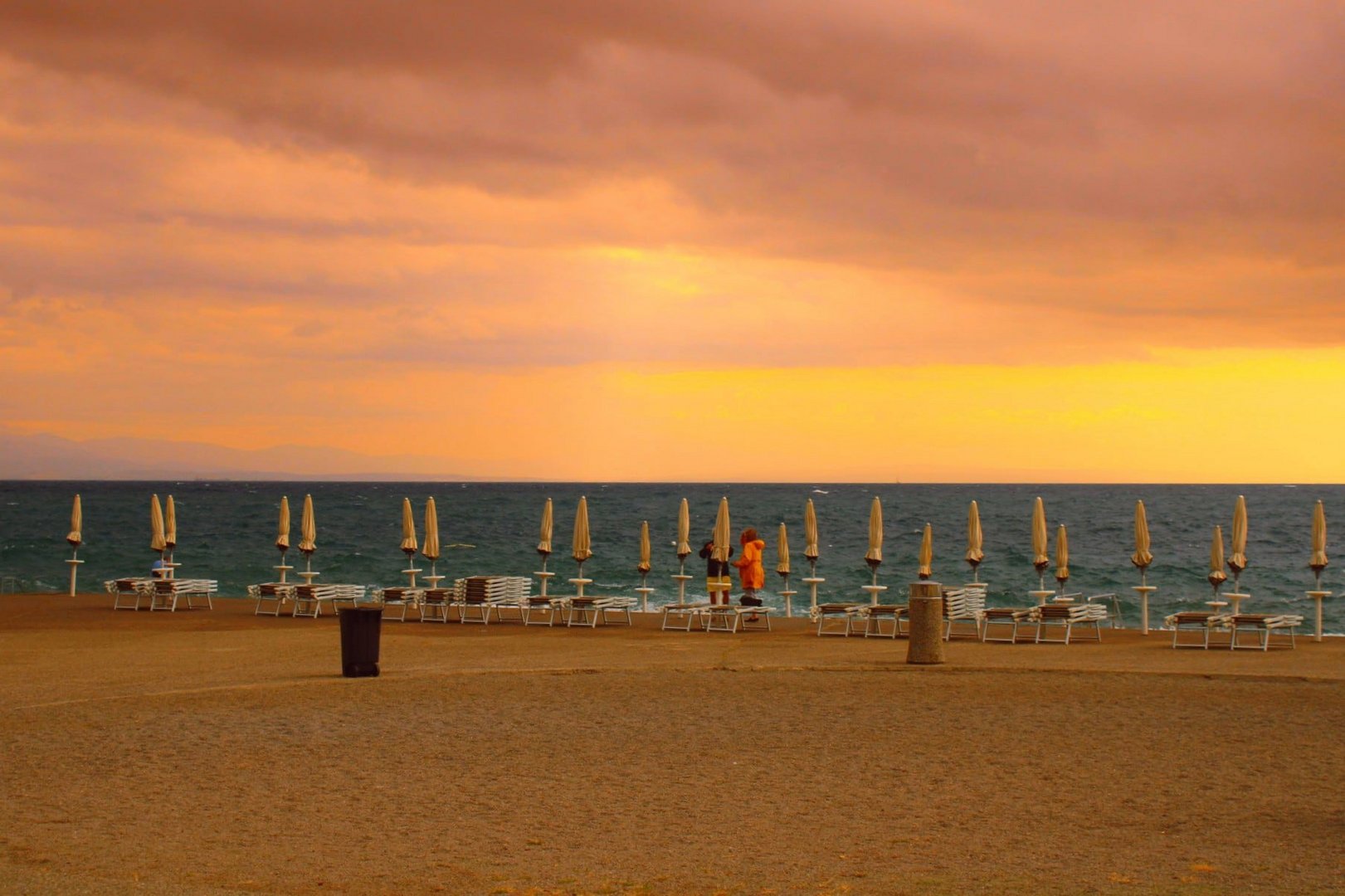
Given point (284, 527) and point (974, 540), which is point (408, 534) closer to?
point (284, 527)

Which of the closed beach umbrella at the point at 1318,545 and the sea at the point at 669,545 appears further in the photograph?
the sea at the point at 669,545

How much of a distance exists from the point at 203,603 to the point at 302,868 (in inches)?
831

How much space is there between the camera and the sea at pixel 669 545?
4322 centimetres

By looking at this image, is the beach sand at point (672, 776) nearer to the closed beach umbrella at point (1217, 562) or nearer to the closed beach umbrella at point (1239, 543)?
the closed beach umbrella at point (1239, 543)

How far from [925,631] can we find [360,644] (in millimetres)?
6398

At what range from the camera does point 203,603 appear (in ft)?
89.0

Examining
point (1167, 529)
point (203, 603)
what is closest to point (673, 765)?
point (203, 603)

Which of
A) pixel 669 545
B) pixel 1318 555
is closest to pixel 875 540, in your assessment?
pixel 1318 555

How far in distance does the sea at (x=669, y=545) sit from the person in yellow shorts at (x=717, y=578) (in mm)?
6964

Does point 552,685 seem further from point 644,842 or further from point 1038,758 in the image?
point 644,842

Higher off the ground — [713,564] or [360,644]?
[713,564]

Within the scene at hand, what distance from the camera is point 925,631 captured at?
16.4 meters

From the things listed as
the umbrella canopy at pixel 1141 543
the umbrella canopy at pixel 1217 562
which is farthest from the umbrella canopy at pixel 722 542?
the umbrella canopy at pixel 1217 562

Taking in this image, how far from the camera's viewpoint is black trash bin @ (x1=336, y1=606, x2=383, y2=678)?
14.9 m
